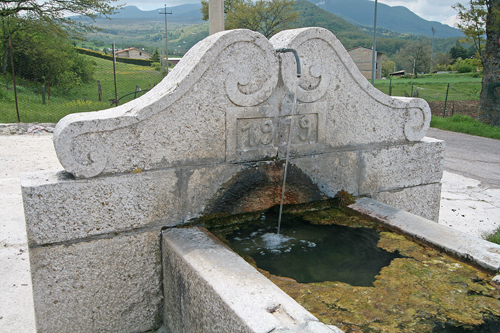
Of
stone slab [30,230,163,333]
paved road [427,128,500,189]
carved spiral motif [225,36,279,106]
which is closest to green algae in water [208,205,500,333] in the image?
stone slab [30,230,163,333]

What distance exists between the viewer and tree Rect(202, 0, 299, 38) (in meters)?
31.6

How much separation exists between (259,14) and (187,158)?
3385 cm

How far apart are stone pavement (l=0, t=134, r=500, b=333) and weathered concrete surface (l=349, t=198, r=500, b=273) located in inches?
68.9

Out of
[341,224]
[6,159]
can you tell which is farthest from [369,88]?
[6,159]

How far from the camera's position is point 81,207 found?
2123mm

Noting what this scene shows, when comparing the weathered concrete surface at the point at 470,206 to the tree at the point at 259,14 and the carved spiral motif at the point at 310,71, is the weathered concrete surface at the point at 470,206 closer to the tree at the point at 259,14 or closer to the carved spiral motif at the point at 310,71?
the carved spiral motif at the point at 310,71

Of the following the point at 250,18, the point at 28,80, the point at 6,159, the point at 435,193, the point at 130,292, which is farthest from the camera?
the point at 250,18

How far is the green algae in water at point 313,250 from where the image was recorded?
2.22 metres

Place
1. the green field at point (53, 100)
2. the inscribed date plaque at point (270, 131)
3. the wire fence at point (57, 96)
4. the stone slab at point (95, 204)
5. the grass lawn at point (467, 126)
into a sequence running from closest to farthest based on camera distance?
the stone slab at point (95, 204) < the inscribed date plaque at point (270, 131) < the grass lawn at point (467, 126) < the green field at point (53, 100) < the wire fence at point (57, 96)

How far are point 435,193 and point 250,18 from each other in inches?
1240

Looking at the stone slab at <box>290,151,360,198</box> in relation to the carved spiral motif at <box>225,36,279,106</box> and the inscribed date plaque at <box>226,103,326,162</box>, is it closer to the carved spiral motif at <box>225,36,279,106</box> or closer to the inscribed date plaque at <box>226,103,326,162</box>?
the inscribed date plaque at <box>226,103,326,162</box>

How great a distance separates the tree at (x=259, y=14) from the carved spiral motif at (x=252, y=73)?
3079cm

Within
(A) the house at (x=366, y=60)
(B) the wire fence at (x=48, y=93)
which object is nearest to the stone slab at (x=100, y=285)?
(B) the wire fence at (x=48, y=93)

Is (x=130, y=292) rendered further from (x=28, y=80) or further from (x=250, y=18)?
(x=250, y=18)
